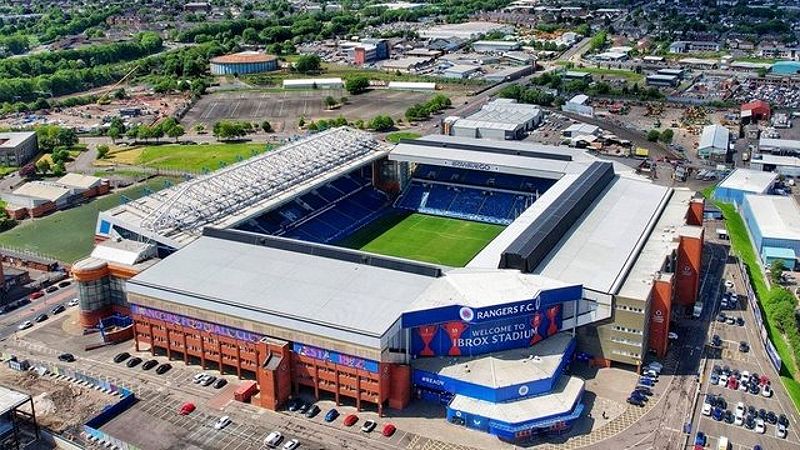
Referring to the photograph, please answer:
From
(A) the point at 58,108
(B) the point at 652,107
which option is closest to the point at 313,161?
(B) the point at 652,107

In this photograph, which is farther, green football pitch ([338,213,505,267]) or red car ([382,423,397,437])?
green football pitch ([338,213,505,267])

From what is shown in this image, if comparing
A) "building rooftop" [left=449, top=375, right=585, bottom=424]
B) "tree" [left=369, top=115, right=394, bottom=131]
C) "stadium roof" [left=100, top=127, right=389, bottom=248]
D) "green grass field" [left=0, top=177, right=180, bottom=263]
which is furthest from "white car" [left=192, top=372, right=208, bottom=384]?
"tree" [left=369, top=115, right=394, bottom=131]

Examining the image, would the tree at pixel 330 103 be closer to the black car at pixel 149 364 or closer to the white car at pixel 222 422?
the black car at pixel 149 364

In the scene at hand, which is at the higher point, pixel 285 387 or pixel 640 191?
pixel 640 191

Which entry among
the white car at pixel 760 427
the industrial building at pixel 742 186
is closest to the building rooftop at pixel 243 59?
the industrial building at pixel 742 186

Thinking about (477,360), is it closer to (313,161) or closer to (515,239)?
(515,239)

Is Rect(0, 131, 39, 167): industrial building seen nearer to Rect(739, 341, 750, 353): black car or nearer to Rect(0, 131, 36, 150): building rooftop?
Rect(0, 131, 36, 150): building rooftop

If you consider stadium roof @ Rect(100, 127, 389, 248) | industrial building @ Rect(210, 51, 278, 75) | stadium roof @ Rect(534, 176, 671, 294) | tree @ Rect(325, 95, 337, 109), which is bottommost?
stadium roof @ Rect(534, 176, 671, 294)
